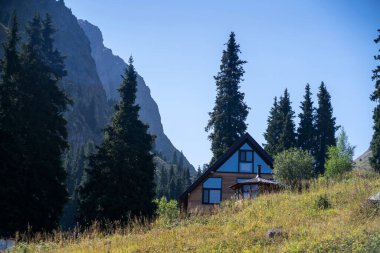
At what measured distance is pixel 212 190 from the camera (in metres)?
39.4

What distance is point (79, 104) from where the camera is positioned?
196 metres

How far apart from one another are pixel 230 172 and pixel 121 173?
11500mm

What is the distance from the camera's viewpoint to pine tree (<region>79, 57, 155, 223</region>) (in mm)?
31203

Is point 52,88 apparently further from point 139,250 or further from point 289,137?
point 289,137

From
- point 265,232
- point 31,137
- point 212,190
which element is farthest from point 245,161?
point 265,232

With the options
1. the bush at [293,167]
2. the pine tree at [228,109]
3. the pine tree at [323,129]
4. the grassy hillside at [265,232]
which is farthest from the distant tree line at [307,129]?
the grassy hillside at [265,232]

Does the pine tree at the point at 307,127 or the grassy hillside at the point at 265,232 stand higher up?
the pine tree at the point at 307,127

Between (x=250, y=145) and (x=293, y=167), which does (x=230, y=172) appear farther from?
(x=293, y=167)

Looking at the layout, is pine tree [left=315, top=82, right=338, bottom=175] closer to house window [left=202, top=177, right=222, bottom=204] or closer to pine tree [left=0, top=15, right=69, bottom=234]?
house window [left=202, top=177, right=222, bottom=204]

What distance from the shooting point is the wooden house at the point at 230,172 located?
39.2 meters

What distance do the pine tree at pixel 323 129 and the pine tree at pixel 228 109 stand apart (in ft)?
45.5

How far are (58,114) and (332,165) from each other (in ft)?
79.2

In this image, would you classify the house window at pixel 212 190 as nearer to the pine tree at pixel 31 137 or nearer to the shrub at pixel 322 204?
the pine tree at pixel 31 137

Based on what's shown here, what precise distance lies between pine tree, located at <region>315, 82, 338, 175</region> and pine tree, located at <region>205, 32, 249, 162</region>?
45.5ft
